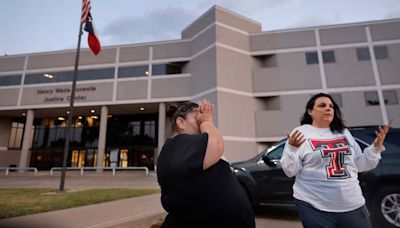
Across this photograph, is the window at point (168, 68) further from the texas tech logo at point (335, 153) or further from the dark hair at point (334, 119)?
the texas tech logo at point (335, 153)

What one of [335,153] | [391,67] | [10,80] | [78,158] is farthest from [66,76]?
[391,67]

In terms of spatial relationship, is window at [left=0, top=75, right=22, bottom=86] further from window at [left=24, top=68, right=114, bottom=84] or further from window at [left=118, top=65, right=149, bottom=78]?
window at [left=118, top=65, right=149, bottom=78]

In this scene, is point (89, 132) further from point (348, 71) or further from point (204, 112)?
point (204, 112)

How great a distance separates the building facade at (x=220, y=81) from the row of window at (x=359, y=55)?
8cm

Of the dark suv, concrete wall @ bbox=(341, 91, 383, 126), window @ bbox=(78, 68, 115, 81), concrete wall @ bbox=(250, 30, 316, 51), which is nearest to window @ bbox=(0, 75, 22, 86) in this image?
window @ bbox=(78, 68, 115, 81)

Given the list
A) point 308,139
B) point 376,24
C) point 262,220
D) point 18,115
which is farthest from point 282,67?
point 18,115

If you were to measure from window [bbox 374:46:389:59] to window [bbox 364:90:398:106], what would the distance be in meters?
3.07

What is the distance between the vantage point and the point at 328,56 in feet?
71.4

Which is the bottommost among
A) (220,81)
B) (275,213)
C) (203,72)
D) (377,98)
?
(275,213)

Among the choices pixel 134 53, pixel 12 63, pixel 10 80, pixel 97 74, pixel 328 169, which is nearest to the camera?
pixel 328 169

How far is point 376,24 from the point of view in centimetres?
2148

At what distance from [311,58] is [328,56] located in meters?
1.39

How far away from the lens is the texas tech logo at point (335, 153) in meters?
2.14

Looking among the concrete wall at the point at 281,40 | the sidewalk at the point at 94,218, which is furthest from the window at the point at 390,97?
the sidewalk at the point at 94,218
